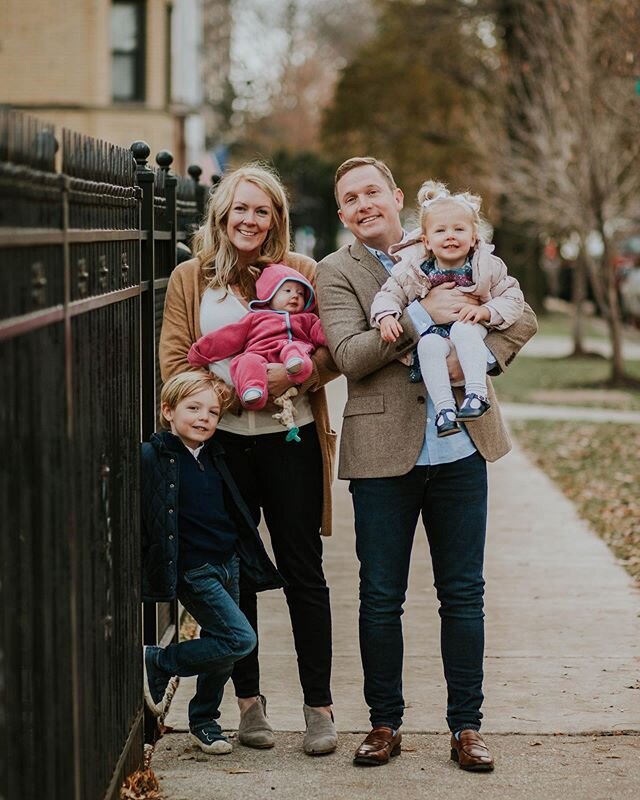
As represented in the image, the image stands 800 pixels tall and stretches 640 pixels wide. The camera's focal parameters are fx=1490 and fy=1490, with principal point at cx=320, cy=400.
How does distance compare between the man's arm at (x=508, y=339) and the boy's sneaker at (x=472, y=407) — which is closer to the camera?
the boy's sneaker at (x=472, y=407)

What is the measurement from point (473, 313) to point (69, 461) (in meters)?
1.67

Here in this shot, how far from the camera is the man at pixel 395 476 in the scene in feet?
15.9

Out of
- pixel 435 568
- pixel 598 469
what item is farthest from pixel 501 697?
pixel 598 469

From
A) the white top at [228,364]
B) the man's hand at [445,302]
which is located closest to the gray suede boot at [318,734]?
the white top at [228,364]

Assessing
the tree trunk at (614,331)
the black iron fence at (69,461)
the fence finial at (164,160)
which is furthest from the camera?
the tree trunk at (614,331)

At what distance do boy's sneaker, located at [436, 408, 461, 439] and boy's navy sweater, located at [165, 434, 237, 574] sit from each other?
770mm

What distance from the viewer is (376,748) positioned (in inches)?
194

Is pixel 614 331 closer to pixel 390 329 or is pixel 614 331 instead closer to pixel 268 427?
pixel 268 427

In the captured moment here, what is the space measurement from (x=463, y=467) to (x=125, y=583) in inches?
45.8

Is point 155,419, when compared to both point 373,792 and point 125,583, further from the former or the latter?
point 373,792

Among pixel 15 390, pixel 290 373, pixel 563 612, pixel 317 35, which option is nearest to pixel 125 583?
pixel 290 373

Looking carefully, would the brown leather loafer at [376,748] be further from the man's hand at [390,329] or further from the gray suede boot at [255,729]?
the man's hand at [390,329]

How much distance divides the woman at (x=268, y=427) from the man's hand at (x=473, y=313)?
1.62 feet

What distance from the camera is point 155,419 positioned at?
5.70 metres
